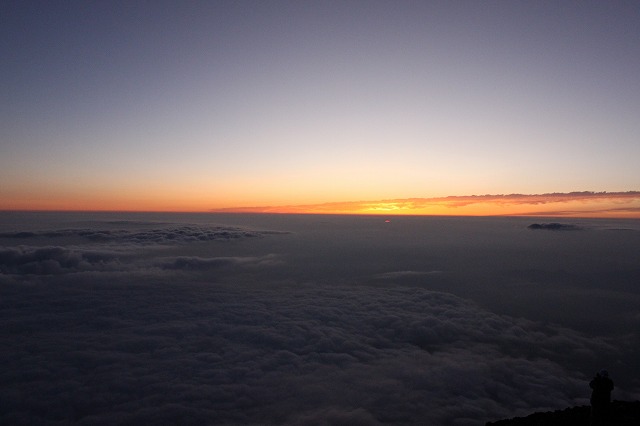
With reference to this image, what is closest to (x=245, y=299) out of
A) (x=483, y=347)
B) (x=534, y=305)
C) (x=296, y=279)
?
(x=296, y=279)

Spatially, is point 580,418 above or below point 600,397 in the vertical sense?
below

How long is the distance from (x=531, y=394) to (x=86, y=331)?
2635 centimetres

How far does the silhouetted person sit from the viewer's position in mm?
6238

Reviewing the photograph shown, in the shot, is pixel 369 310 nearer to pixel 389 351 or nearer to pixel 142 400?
pixel 389 351

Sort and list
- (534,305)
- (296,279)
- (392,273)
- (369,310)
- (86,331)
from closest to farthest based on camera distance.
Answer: (86,331) → (369,310) → (534,305) → (296,279) → (392,273)

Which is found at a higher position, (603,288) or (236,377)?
(236,377)

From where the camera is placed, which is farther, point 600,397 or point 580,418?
point 580,418

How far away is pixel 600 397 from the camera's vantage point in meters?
6.60

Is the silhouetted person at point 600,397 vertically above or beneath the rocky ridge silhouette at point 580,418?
above

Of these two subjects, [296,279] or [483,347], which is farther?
[296,279]

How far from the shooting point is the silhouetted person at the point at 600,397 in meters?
6.24

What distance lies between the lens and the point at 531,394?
45.9 ft

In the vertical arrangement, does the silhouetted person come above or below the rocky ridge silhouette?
above

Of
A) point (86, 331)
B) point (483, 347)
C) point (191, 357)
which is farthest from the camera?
point (86, 331)
